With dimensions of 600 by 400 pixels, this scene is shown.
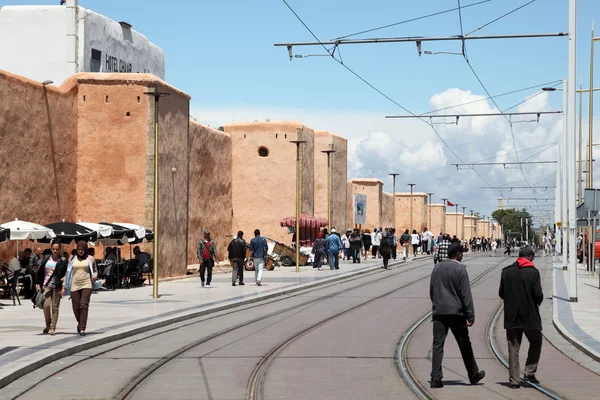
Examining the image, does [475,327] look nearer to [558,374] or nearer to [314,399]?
[558,374]

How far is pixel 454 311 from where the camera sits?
11.5 meters

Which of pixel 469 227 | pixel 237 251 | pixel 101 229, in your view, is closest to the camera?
pixel 101 229

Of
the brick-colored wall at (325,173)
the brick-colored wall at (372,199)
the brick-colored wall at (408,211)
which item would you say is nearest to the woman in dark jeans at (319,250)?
the brick-colored wall at (325,173)

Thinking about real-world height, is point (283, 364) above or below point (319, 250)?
below

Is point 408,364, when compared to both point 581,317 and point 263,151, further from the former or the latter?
point 263,151

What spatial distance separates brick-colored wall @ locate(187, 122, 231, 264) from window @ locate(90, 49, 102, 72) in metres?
5.97

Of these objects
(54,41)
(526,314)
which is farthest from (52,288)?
(54,41)

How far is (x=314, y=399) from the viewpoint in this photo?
10.4 metres

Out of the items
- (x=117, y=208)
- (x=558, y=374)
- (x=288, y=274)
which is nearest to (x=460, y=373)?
(x=558, y=374)

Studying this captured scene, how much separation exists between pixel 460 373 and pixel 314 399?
3.04 m

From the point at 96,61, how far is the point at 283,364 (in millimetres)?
35432

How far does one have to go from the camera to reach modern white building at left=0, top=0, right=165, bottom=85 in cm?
4453

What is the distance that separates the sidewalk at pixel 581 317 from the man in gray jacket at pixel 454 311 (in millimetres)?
3358

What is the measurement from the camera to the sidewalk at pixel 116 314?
14003mm
